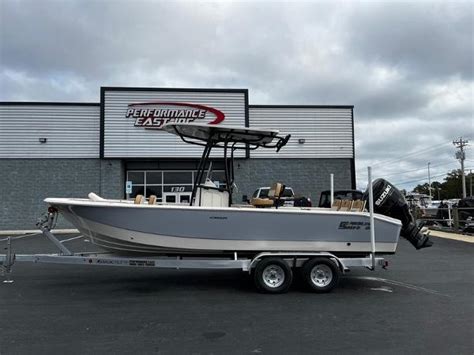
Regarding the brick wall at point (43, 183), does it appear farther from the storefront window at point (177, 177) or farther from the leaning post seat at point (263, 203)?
the leaning post seat at point (263, 203)

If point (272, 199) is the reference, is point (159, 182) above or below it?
above

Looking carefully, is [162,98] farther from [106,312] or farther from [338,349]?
[338,349]

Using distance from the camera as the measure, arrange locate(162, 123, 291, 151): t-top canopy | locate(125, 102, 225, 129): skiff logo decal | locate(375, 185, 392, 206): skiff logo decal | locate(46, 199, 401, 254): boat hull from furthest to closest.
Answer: locate(125, 102, 225, 129): skiff logo decal
locate(375, 185, 392, 206): skiff logo decal
locate(162, 123, 291, 151): t-top canopy
locate(46, 199, 401, 254): boat hull

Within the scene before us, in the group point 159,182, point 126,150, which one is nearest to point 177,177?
point 159,182

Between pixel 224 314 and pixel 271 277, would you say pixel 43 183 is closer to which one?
pixel 271 277

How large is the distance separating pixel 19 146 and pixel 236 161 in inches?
438

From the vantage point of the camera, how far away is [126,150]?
22.6m

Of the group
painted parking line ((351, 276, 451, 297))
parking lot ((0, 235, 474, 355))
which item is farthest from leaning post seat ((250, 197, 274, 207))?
painted parking line ((351, 276, 451, 297))

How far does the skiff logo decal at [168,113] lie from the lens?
74.3 ft

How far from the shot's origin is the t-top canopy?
7.66 m

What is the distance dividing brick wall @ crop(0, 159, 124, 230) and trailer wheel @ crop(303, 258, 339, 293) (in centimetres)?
1689

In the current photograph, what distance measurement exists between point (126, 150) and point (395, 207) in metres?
17.0

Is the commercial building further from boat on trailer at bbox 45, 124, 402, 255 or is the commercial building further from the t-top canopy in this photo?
boat on trailer at bbox 45, 124, 402, 255

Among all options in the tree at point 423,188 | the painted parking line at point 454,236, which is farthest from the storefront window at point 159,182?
the tree at point 423,188
